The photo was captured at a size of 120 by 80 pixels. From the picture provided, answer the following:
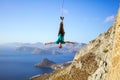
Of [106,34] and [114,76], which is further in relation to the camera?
[106,34]

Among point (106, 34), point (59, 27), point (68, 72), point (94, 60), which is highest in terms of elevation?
point (106, 34)

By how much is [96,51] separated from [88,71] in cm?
1115

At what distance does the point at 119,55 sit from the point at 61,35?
8033 mm

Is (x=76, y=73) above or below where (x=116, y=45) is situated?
below

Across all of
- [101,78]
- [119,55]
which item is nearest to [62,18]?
[119,55]

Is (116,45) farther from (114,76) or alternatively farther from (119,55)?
(114,76)

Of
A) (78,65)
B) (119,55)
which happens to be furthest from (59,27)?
(78,65)

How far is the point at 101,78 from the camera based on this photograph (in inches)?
1793

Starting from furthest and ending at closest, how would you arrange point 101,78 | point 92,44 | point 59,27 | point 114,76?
point 92,44 < point 101,78 < point 114,76 < point 59,27

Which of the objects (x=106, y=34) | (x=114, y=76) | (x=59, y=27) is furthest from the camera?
(x=106, y=34)

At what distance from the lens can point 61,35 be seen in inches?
778

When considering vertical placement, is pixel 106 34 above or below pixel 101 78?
above

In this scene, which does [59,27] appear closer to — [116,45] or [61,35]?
[61,35]

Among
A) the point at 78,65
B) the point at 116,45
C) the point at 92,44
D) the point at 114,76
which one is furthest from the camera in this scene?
the point at 92,44
